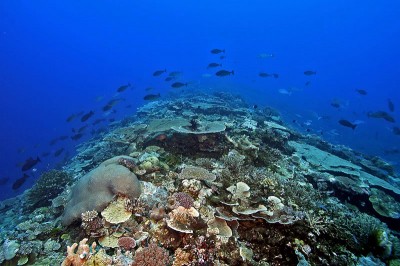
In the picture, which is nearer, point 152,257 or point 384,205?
point 152,257

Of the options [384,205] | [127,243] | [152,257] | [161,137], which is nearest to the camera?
[152,257]

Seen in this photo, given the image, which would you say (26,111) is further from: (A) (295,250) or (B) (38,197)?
(A) (295,250)

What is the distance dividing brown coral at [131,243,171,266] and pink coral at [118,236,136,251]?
0.32m

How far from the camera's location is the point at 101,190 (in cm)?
507

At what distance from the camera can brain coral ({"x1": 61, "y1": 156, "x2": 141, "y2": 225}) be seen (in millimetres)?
4930

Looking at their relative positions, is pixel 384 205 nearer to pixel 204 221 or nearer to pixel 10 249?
pixel 204 221

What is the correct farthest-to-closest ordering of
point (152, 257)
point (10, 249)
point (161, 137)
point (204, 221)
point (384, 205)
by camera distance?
point (161, 137), point (384, 205), point (10, 249), point (204, 221), point (152, 257)

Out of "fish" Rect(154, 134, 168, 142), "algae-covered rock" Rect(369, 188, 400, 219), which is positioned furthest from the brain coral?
"algae-covered rock" Rect(369, 188, 400, 219)

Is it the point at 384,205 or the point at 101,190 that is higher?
the point at 101,190

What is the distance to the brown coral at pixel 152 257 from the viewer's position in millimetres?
3674

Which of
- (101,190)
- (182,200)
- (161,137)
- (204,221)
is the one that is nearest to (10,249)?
(101,190)

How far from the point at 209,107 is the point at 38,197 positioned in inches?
390

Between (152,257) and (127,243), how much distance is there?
0.64 meters

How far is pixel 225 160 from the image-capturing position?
255 inches
